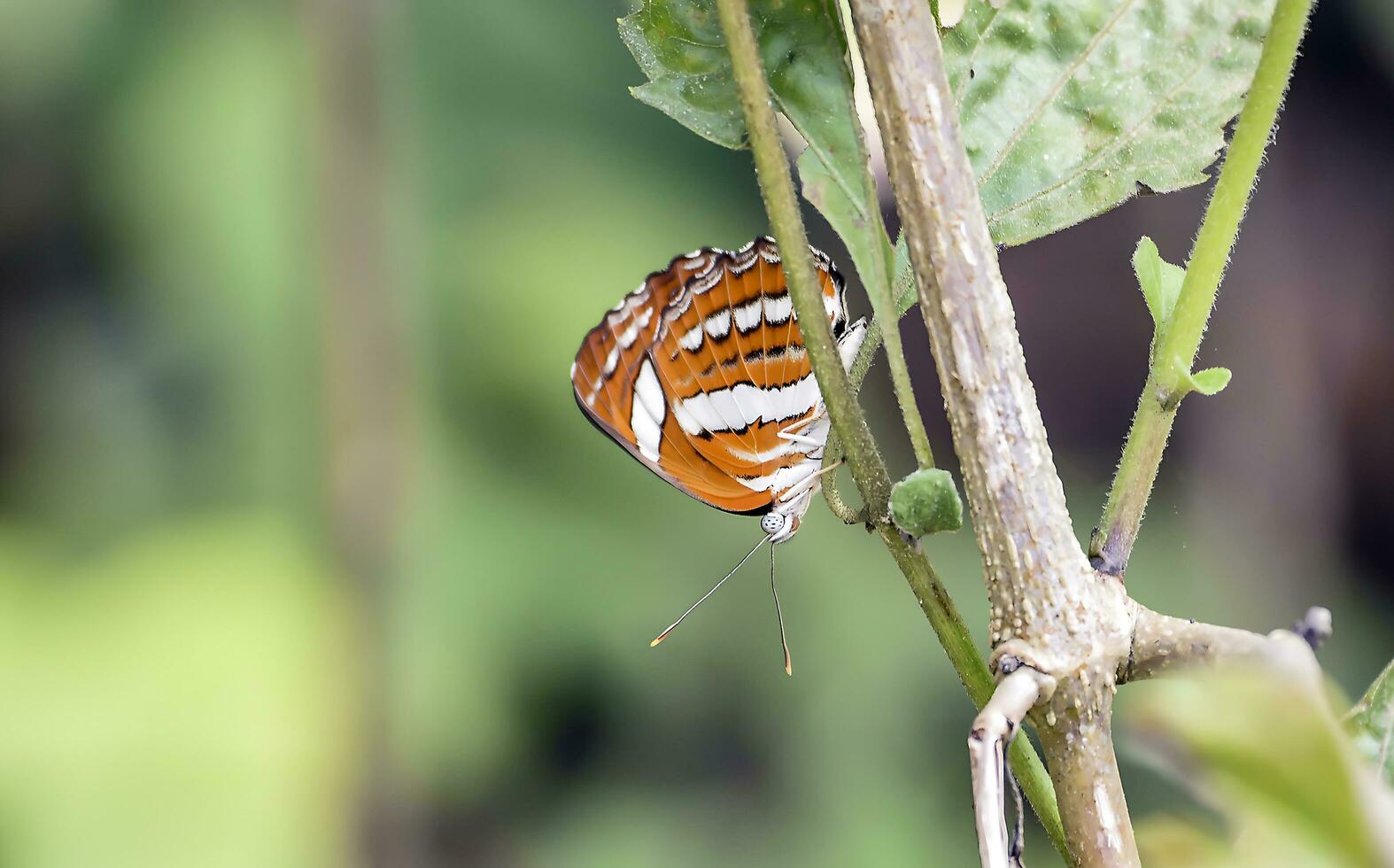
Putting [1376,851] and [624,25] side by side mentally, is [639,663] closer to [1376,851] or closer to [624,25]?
[624,25]

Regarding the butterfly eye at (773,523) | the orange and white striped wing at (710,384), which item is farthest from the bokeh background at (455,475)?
the orange and white striped wing at (710,384)

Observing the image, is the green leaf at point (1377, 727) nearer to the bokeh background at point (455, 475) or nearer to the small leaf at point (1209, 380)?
the small leaf at point (1209, 380)

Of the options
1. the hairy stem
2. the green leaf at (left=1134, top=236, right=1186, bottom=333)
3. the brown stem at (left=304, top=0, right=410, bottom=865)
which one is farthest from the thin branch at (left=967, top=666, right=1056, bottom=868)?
the brown stem at (left=304, top=0, right=410, bottom=865)

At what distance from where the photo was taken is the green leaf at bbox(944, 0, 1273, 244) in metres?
0.32

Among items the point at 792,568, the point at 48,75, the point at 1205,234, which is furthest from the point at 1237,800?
the point at 48,75

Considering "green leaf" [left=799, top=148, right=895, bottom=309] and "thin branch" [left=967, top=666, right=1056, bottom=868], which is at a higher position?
"green leaf" [left=799, top=148, right=895, bottom=309]

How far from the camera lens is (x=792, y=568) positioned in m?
1.45

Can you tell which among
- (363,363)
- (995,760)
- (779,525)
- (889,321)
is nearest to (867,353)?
(889,321)

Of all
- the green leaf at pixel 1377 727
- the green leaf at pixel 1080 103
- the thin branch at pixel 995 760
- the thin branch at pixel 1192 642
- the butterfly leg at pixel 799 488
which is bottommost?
the green leaf at pixel 1377 727

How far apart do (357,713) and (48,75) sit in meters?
1.03

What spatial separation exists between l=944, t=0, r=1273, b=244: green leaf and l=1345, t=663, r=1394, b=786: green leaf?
165 mm

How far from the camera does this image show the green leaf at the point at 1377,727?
10.9 inches

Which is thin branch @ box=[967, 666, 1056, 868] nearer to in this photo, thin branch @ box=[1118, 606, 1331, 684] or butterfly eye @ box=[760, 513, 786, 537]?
thin branch @ box=[1118, 606, 1331, 684]

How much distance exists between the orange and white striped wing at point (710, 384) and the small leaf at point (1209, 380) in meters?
0.32
